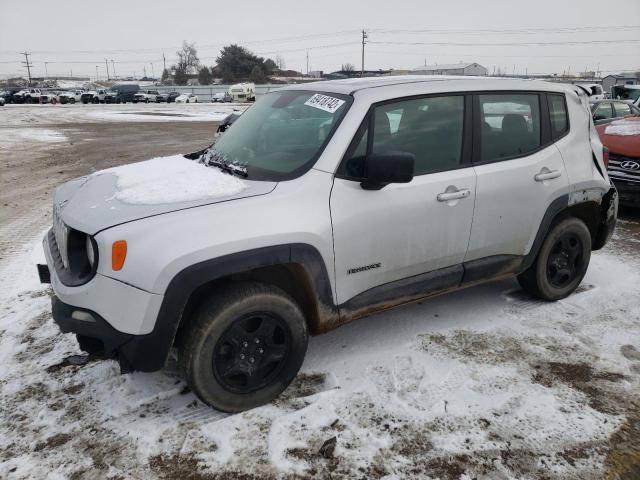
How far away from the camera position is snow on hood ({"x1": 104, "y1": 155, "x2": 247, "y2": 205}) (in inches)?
107

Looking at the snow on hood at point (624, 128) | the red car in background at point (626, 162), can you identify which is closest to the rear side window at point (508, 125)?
the red car in background at point (626, 162)

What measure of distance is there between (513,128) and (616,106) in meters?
Result: 10.5

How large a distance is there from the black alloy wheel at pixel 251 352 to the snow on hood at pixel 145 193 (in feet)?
2.32

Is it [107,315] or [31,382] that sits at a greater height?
[107,315]

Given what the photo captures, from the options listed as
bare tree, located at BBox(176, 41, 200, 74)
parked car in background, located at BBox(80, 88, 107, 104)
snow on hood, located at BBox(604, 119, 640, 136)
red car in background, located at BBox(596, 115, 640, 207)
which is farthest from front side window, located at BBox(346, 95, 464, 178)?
bare tree, located at BBox(176, 41, 200, 74)

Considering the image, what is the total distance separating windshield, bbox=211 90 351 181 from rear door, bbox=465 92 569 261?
1117 mm

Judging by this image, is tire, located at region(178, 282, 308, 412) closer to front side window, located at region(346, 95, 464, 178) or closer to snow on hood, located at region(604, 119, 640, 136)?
front side window, located at region(346, 95, 464, 178)

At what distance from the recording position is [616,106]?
1202 centimetres

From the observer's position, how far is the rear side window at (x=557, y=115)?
3.88 meters

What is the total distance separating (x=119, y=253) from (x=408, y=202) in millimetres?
1702

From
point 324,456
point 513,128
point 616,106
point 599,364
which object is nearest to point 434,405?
point 324,456

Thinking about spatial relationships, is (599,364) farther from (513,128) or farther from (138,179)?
(138,179)

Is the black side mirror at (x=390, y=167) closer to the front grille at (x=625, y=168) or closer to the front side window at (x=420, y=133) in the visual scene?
the front side window at (x=420, y=133)

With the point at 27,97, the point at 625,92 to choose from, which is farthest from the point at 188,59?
the point at 625,92
